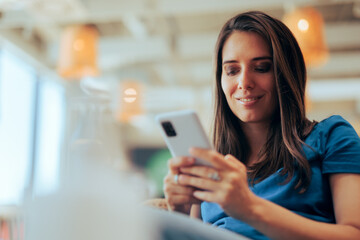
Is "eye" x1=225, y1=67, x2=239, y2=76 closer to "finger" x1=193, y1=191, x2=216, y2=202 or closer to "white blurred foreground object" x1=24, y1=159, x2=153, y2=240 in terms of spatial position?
"finger" x1=193, y1=191, x2=216, y2=202

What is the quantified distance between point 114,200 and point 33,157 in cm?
679

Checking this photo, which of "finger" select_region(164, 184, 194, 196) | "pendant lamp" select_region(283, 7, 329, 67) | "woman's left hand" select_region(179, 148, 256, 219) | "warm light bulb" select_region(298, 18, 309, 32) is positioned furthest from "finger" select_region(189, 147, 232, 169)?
"warm light bulb" select_region(298, 18, 309, 32)

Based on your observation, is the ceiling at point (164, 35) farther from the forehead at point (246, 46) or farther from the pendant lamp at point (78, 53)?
the forehead at point (246, 46)

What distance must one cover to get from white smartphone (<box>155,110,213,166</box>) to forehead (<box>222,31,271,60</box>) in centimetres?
34

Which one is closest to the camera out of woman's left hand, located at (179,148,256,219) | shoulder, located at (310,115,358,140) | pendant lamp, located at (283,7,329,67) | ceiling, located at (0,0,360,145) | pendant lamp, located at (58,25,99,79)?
woman's left hand, located at (179,148,256,219)

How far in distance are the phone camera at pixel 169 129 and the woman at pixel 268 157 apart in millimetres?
52

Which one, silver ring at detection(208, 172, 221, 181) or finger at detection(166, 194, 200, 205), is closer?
silver ring at detection(208, 172, 221, 181)

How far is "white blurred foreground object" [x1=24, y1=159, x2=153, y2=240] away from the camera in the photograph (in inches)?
20.1

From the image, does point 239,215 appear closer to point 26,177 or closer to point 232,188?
point 232,188

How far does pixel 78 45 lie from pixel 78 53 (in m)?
0.08

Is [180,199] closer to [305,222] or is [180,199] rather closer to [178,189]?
[178,189]

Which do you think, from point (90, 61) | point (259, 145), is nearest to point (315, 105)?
point (90, 61)

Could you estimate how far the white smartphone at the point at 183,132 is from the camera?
2.74 ft

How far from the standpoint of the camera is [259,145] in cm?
120
